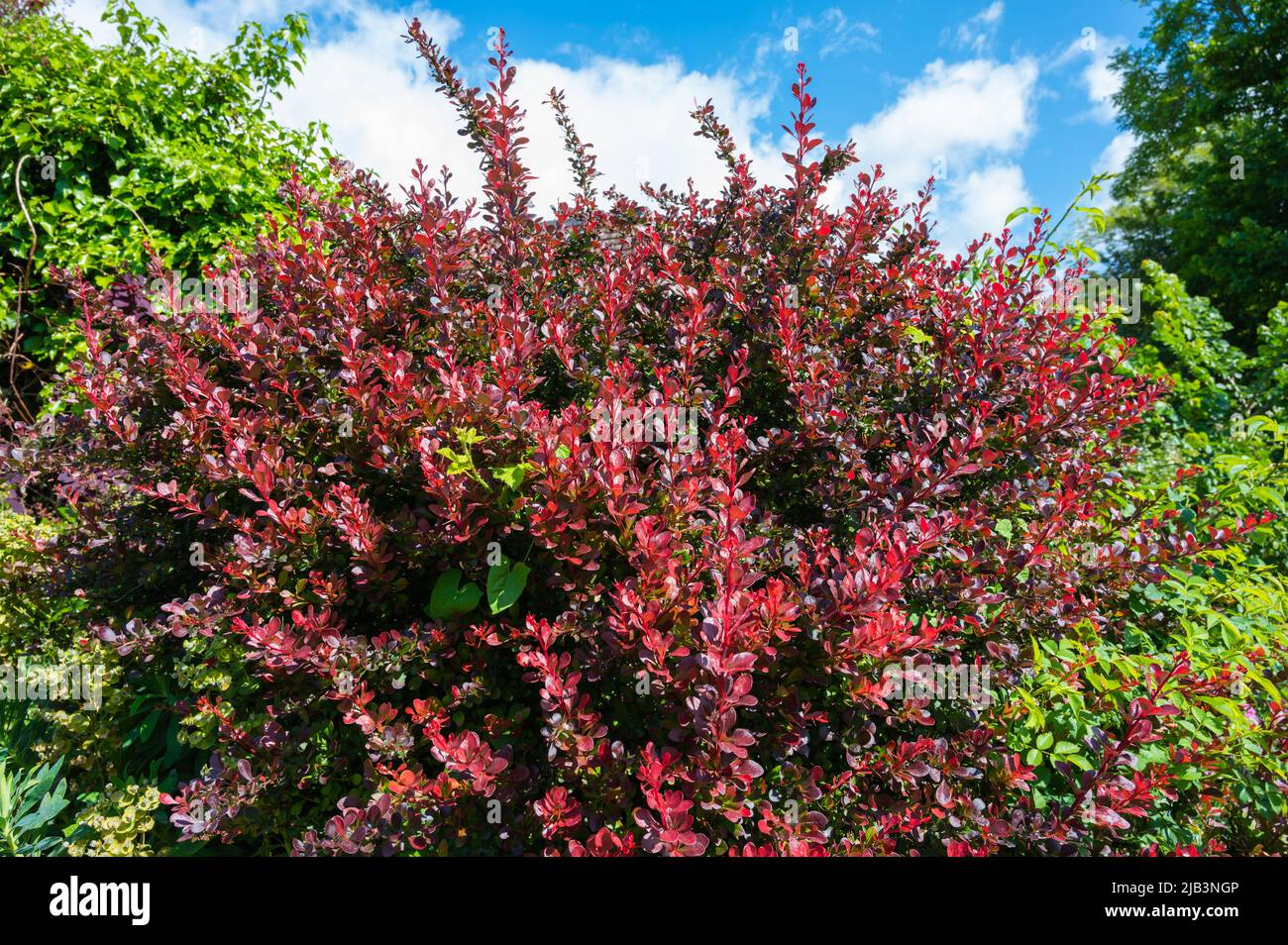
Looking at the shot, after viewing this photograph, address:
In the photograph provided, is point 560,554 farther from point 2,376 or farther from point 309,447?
point 2,376

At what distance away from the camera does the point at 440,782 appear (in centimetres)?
196

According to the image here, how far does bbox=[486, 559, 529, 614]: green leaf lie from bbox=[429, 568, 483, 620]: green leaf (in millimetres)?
75

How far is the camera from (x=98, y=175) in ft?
19.0

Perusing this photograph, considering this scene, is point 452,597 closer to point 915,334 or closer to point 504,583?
point 504,583

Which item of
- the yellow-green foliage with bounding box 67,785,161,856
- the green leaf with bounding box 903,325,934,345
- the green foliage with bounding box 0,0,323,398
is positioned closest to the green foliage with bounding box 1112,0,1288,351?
the green leaf with bounding box 903,325,934,345

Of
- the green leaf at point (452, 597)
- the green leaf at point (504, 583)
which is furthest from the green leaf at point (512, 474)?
the green leaf at point (452, 597)

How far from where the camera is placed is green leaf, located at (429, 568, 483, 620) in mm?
2137

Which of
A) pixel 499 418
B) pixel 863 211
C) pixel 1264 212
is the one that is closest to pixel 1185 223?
pixel 1264 212

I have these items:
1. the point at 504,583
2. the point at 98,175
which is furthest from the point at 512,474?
the point at 98,175

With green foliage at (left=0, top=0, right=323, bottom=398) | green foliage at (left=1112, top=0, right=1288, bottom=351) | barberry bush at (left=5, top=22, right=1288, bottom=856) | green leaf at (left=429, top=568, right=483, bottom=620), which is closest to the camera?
barberry bush at (left=5, top=22, right=1288, bottom=856)

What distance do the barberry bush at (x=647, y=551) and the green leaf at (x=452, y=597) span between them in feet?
0.10

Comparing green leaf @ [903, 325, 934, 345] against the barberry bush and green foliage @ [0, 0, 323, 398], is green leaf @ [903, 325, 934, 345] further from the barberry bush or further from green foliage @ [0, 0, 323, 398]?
green foliage @ [0, 0, 323, 398]

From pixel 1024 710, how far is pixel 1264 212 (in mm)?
22893

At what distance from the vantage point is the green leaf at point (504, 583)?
204 cm
